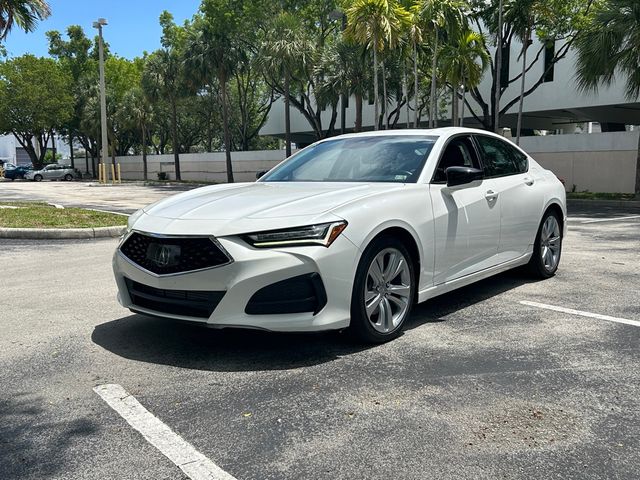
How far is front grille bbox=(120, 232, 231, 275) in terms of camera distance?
3938mm

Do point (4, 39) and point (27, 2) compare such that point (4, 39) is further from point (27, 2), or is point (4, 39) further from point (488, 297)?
point (488, 297)

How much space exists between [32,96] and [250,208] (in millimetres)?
55112

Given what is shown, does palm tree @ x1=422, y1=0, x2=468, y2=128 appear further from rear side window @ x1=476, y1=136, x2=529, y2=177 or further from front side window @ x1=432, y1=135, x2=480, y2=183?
front side window @ x1=432, y1=135, x2=480, y2=183

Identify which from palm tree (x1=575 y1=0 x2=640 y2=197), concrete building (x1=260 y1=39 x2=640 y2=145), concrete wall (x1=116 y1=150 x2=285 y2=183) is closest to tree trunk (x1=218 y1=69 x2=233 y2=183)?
concrete wall (x1=116 y1=150 x2=285 y2=183)

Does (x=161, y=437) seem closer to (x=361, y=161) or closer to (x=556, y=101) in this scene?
(x=361, y=161)

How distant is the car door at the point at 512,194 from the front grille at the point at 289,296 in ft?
8.31

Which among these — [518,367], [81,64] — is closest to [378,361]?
[518,367]

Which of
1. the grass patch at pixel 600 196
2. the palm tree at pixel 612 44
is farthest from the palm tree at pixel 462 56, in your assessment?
the grass patch at pixel 600 196

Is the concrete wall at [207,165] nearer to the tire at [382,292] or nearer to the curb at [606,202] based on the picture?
the curb at [606,202]

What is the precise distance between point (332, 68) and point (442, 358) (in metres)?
28.9

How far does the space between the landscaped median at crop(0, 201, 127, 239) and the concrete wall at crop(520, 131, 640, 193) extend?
18941 mm

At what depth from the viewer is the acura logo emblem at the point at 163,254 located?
13.3ft

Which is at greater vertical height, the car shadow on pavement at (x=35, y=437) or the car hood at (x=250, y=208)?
the car hood at (x=250, y=208)

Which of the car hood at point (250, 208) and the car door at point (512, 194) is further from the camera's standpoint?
the car door at point (512, 194)
